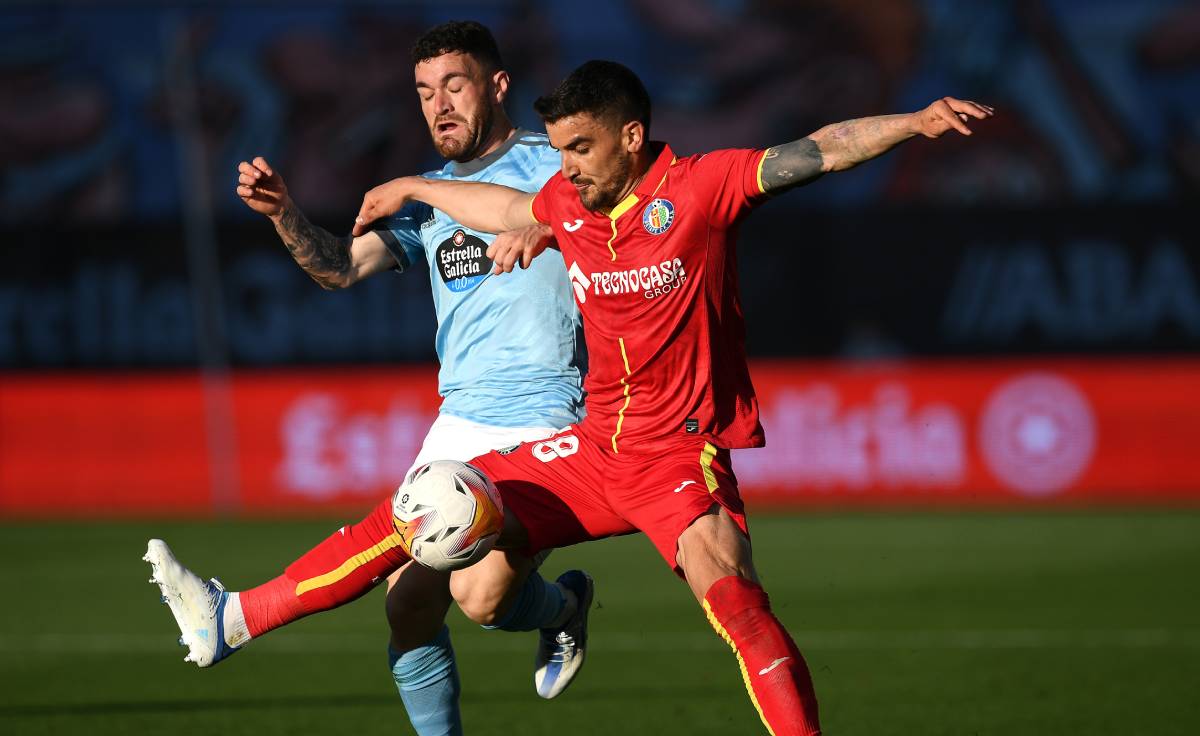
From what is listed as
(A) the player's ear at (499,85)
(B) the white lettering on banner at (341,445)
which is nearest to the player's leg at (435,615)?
(A) the player's ear at (499,85)

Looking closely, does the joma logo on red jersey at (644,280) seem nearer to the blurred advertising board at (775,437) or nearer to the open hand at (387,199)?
the open hand at (387,199)

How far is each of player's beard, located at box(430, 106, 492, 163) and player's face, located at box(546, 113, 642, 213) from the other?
1.01m

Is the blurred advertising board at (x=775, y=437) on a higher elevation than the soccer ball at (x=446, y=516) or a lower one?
lower

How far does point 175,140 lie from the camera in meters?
22.6

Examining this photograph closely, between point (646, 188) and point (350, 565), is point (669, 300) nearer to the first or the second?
point (646, 188)

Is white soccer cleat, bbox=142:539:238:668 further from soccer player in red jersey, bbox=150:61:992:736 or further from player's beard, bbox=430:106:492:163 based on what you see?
player's beard, bbox=430:106:492:163

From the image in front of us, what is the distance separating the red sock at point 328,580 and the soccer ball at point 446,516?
0.30 ft

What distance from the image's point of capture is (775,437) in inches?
635

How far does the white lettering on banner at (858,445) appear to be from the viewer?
16.0 metres

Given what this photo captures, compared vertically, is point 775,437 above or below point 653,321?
below

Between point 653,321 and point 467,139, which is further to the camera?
point 467,139

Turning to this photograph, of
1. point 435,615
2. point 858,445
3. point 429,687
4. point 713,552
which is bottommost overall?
point 858,445

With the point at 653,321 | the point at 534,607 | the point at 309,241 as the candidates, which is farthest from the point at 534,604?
the point at 653,321

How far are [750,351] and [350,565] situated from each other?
1214 cm
